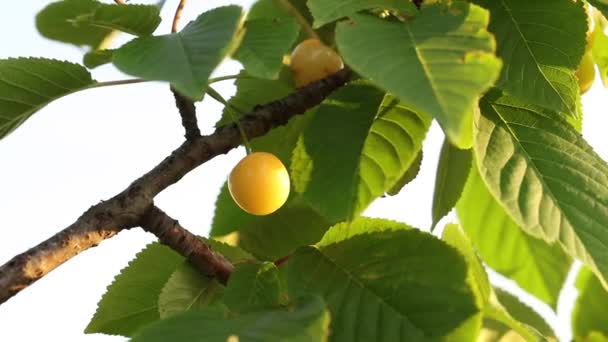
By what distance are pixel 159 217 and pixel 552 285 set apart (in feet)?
2.00

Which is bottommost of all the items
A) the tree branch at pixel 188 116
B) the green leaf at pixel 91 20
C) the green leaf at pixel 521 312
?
the green leaf at pixel 521 312

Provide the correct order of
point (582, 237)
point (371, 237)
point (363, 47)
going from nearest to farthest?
point (363, 47) → point (582, 237) → point (371, 237)

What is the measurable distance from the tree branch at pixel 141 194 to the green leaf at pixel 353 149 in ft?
0.13

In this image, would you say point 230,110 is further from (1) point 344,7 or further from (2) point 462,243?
(2) point 462,243

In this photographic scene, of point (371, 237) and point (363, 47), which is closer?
point (363, 47)

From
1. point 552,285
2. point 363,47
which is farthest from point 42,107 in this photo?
point 552,285

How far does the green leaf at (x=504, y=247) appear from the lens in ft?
4.68

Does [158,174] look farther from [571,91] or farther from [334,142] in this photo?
[571,91]

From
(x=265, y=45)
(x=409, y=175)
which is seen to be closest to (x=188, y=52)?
(x=265, y=45)

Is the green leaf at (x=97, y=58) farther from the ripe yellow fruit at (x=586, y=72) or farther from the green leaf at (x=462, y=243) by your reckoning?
the ripe yellow fruit at (x=586, y=72)

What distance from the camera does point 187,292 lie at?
4.02 feet

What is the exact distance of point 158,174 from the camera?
3.71 feet

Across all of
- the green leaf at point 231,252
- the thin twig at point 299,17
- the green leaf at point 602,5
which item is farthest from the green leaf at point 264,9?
the green leaf at point 602,5

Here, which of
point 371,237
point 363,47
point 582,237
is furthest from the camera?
point 371,237
